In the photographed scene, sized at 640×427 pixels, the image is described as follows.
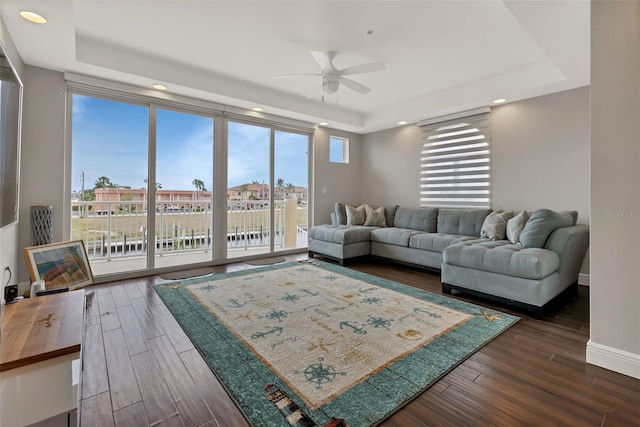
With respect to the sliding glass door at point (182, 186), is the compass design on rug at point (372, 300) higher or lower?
lower

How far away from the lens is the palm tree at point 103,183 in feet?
13.2

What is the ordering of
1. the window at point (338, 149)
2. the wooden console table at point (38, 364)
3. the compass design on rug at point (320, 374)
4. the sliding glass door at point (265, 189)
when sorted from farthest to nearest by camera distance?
the window at point (338, 149), the sliding glass door at point (265, 189), the compass design on rug at point (320, 374), the wooden console table at point (38, 364)

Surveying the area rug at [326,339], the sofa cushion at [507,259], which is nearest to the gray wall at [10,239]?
the area rug at [326,339]

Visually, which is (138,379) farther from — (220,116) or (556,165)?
(556,165)

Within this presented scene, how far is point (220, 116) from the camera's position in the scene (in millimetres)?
4594

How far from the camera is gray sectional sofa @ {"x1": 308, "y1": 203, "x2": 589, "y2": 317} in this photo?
8.63ft

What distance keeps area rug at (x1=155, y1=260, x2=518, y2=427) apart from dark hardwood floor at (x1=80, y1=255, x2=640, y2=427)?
0.09 m

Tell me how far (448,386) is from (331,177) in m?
4.77

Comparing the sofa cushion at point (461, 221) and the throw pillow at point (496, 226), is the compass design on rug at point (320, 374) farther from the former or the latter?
the sofa cushion at point (461, 221)

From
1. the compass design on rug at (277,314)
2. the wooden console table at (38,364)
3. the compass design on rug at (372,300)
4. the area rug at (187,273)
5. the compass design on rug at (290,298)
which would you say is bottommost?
the compass design on rug at (277,314)

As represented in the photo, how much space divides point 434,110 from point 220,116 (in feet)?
11.3

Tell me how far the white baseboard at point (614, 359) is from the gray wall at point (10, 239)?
3.94 meters

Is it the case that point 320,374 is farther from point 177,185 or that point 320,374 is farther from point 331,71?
point 177,185

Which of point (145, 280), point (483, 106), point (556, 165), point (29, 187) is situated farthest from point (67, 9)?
point (556, 165)
